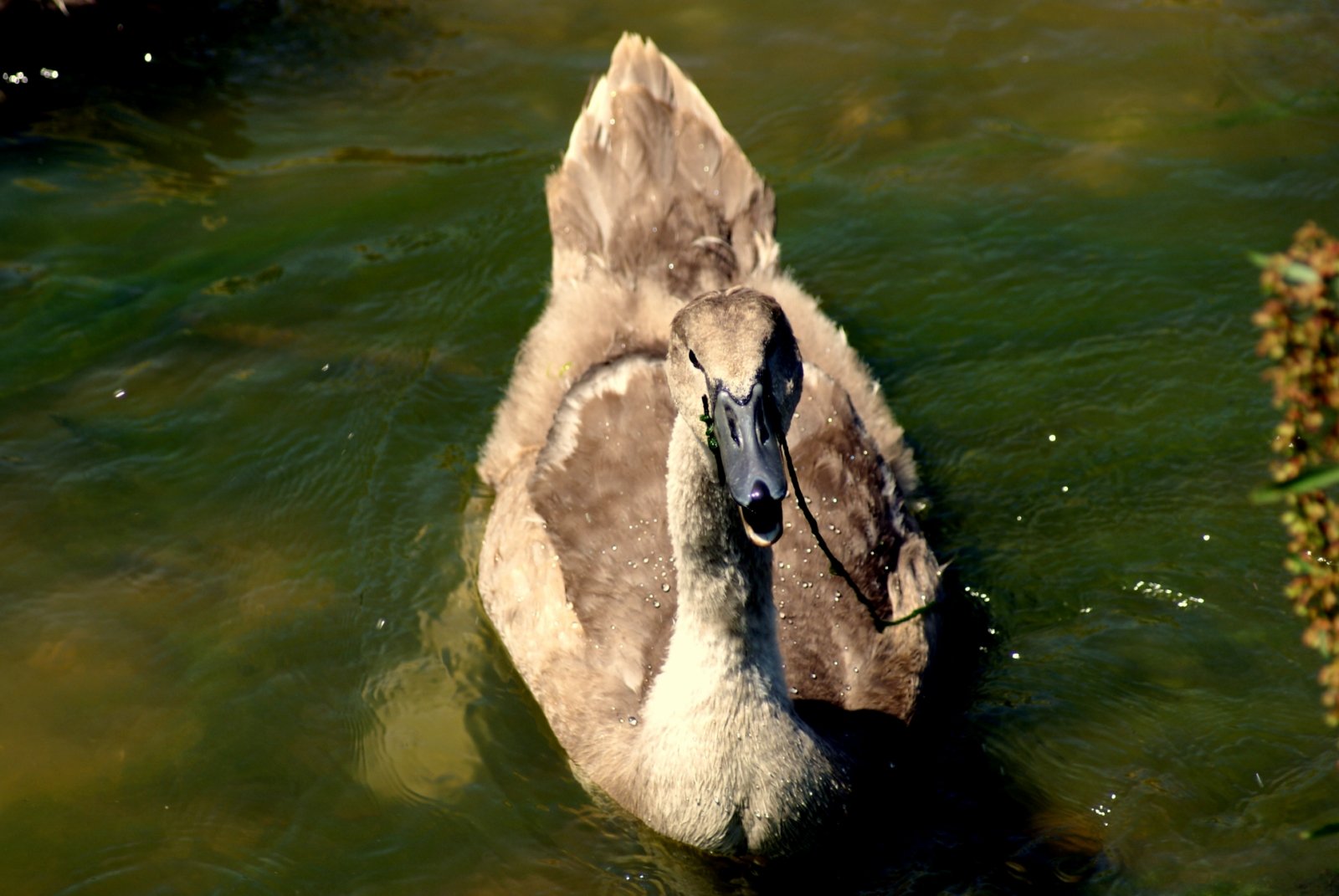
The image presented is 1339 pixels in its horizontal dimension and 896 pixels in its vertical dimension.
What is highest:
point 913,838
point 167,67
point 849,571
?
point 167,67

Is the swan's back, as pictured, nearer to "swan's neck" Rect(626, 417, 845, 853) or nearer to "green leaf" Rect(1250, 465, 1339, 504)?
"swan's neck" Rect(626, 417, 845, 853)

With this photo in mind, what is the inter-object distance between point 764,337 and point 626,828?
2.14 meters

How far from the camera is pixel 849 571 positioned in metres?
5.48

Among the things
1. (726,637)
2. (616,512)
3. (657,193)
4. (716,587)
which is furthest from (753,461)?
(657,193)

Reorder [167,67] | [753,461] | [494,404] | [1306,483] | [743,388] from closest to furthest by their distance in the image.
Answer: [1306,483]
[753,461]
[743,388]
[494,404]
[167,67]

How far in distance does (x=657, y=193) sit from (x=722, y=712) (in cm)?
307

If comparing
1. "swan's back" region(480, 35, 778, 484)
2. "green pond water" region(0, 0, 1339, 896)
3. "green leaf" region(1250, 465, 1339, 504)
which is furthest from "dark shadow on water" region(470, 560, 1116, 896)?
"green leaf" region(1250, 465, 1339, 504)

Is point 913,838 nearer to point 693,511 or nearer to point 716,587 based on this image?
point 716,587

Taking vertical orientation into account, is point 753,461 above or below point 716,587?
above

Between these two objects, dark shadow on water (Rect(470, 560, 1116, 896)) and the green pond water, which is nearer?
dark shadow on water (Rect(470, 560, 1116, 896))

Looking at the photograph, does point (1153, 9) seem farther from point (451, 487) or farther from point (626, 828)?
point (626, 828)

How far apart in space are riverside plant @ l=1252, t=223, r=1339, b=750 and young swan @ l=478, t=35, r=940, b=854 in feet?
4.49

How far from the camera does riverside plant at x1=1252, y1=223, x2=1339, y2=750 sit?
2.84 metres

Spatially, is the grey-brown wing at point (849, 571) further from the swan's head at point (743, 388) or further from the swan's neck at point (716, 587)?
the swan's head at point (743, 388)
